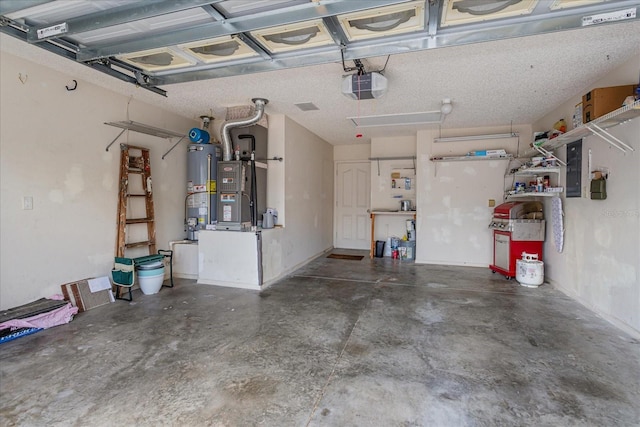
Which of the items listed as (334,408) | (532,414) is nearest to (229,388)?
(334,408)

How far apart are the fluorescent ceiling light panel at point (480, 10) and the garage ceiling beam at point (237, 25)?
535mm

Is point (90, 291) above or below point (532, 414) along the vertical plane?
above

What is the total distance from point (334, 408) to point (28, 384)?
6.99 ft

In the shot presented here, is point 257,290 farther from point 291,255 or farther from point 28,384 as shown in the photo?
point 28,384

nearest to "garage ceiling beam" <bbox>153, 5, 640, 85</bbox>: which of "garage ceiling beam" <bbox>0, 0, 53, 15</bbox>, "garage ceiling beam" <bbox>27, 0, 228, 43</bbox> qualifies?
"garage ceiling beam" <bbox>27, 0, 228, 43</bbox>

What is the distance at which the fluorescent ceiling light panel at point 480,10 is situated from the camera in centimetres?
202

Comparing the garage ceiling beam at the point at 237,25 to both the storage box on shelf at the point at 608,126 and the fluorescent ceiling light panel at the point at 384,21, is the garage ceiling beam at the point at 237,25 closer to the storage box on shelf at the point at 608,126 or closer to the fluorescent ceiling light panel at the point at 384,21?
the fluorescent ceiling light panel at the point at 384,21

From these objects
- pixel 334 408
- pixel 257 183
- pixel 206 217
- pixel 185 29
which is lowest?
pixel 334 408

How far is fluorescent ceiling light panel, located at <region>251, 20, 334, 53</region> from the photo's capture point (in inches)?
90.5

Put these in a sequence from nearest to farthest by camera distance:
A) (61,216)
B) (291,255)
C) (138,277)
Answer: (61,216) → (138,277) → (291,255)

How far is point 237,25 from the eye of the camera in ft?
7.03

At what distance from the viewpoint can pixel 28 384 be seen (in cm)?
217

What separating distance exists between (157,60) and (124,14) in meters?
0.95

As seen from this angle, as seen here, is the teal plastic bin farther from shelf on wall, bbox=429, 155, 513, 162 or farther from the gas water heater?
the gas water heater
